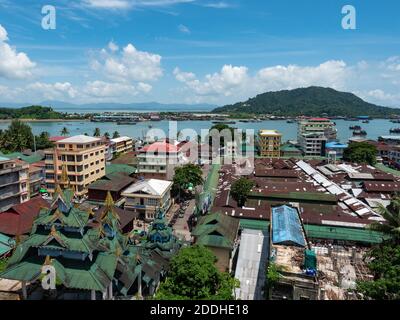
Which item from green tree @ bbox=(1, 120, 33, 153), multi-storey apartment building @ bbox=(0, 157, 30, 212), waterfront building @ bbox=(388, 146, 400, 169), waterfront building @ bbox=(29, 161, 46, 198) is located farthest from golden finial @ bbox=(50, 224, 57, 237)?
waterfront building @ bbox=(388, 146, 400, 169)

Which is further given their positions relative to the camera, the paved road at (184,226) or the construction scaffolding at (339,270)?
the paved road at (184,226)

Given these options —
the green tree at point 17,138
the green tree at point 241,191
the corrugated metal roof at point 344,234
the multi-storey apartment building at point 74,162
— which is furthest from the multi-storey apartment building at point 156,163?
the green tree at point 17,138

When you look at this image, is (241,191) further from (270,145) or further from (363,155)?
(270,145)

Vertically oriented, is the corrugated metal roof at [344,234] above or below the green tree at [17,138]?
below

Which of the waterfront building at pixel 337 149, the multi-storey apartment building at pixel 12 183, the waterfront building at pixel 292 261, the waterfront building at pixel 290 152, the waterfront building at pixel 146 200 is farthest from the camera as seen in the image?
the waterfront building at pixel 290 152

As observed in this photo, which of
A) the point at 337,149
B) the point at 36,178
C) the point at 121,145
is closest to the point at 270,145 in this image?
the point at 337,149

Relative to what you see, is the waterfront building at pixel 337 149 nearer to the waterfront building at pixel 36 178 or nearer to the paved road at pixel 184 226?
the paved road at pixel 184 226

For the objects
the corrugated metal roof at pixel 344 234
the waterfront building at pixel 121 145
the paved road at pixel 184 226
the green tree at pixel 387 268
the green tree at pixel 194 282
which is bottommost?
the paved road at pixel 184 226
